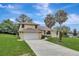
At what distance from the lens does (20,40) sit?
13.3 ft

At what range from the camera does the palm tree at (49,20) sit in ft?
12.9

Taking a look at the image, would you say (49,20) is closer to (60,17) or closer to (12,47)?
(60,17)

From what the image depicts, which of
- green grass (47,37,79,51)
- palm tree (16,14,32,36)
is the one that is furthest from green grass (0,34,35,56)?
green grass (47,37,79,51)

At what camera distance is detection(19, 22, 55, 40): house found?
158 inches

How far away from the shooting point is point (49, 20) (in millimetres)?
3984

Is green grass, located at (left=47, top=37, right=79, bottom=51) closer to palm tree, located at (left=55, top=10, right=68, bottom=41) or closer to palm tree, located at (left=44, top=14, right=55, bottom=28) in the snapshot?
palm tree, located at (left=55, top=10, right=68, bottom=41)

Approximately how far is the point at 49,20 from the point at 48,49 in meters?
0.42

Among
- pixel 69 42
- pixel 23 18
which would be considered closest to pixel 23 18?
pixel 23 18

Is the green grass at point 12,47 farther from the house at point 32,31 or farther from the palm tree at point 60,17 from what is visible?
the palm tree at point 60,17

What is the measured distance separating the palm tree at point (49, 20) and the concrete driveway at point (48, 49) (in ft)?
0.84

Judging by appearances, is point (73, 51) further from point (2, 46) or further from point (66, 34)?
point (2, 46)

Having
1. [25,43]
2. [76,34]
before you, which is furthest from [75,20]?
[25,43]

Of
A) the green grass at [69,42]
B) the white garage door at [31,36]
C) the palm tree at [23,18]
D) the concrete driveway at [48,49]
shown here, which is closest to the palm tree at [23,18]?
the palm tree at [23,18]

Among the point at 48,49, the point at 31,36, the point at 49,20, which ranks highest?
the point at 49,20
